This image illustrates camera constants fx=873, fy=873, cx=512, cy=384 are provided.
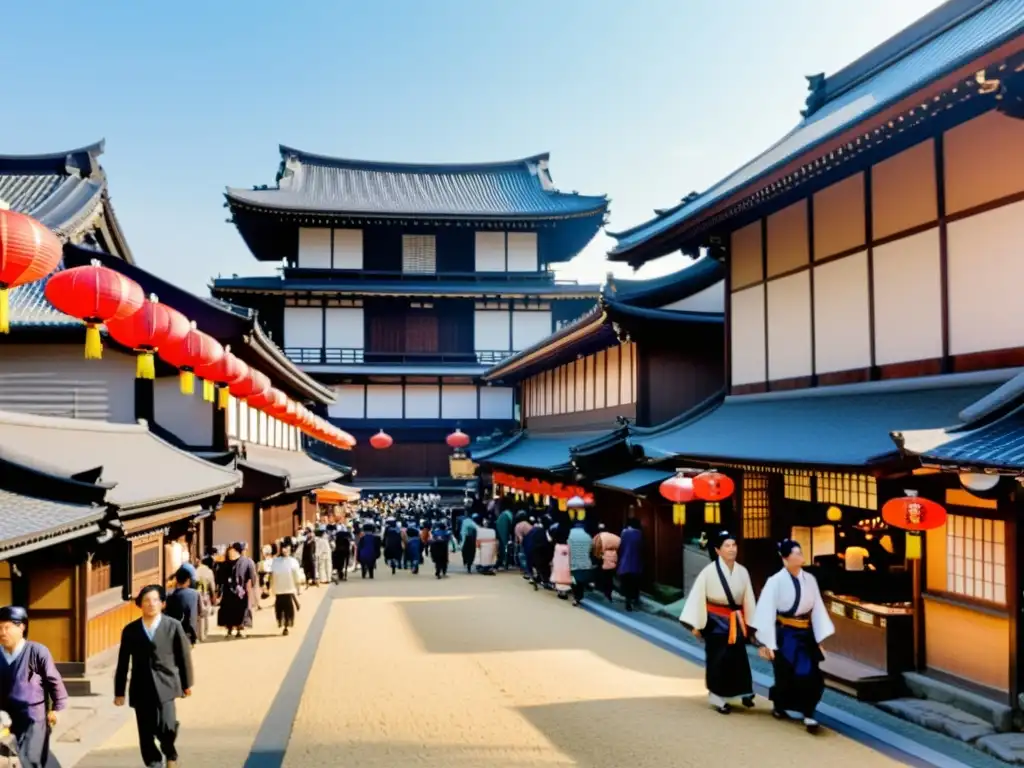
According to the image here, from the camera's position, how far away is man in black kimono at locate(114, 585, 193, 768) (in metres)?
6.87

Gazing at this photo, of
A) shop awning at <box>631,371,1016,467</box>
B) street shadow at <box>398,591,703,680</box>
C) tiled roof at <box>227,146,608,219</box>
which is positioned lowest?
street shadow at <box>398,591,703,680</box>

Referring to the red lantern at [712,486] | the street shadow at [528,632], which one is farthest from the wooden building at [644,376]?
the street shadow at [528,632]

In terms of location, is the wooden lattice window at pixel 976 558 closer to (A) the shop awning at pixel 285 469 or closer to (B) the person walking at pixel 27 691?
(B) the person walking at pixel 27 691

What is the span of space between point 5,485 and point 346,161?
39.5 meters

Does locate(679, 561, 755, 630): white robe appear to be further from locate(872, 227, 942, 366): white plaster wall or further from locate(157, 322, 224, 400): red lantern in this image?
locate(157, 322, 224, 400): red lantern

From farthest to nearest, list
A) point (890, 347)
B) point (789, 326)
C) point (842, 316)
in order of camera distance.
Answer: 1. point (789, 326)
2. point (842, 316)
3. point (890, 347)

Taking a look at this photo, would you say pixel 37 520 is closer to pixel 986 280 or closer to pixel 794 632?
pixel 794 632

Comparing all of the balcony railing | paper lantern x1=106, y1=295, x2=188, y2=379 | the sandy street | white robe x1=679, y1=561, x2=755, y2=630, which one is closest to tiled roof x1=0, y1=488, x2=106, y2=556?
the sandy street

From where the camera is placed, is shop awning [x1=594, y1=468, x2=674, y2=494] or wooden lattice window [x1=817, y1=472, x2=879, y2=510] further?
shop awning [x1=594, y1=468, x2=674, y2=494]

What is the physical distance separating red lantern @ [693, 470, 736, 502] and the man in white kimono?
12.5 feet

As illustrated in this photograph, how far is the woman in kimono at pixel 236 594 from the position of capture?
14.0 meters

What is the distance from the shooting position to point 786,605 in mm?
8320

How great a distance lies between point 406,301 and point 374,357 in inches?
122

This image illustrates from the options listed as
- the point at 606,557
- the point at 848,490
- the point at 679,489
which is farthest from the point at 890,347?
the point at 606,557
